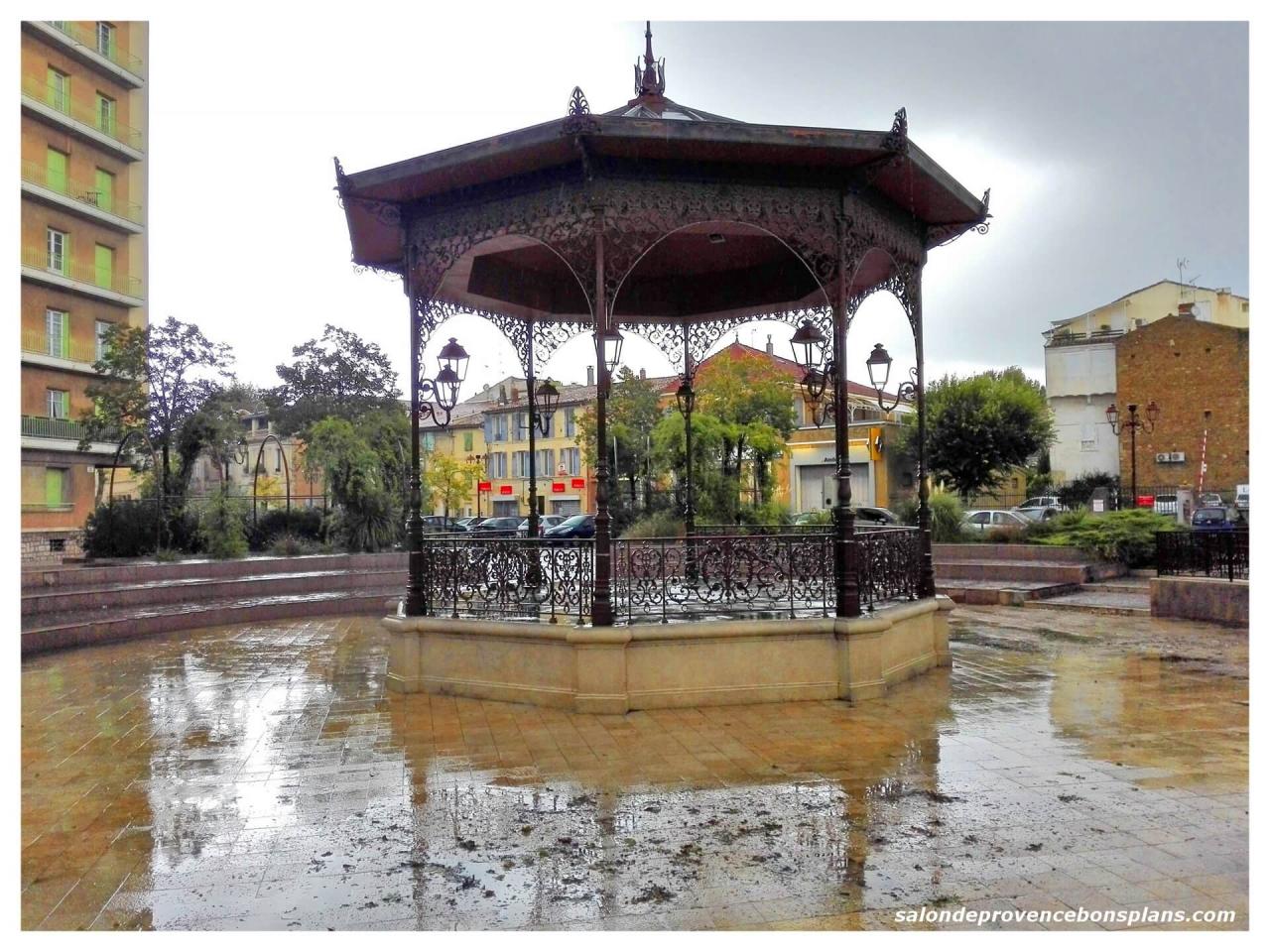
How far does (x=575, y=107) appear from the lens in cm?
738

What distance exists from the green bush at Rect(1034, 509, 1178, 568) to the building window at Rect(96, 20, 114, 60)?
38437 mm

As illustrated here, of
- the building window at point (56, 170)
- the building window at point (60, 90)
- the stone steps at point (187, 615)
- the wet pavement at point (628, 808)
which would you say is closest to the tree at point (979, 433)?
the stone steps at point (187, 615)

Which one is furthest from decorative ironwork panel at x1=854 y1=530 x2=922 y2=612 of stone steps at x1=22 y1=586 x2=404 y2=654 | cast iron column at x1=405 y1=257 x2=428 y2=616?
stone steps at x1=22 y1=586 x2=404 y2=654

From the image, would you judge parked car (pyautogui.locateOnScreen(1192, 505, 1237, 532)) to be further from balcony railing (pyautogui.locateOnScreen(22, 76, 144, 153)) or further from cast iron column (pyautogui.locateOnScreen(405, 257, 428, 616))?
balcony railing (pyautogui.locateOnScreen(22, 76, 144, 153))

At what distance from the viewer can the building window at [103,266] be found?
34.9m

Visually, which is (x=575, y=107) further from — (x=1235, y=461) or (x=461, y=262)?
(x=1235, y=461)

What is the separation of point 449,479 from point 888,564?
4333 centimetres

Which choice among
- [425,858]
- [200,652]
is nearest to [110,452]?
[200,652]

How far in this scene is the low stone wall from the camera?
1250cm

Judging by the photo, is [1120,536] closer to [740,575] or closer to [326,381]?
[740,575]

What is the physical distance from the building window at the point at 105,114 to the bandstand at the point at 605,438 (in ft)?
108

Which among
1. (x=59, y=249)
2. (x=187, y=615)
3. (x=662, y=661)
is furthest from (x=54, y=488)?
(x=662, y=661)

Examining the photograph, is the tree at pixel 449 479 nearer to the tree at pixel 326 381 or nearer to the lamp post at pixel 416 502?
the tree at pixel 326 381

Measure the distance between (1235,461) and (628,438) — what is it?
27987 millimetres
